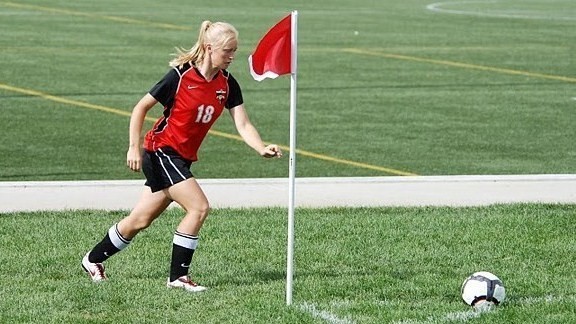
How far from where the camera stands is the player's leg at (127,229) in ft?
29.2

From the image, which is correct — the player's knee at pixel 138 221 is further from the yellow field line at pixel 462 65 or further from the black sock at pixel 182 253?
the yellow field line at pixel 462 65

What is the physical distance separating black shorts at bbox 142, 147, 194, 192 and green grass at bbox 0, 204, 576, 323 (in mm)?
634

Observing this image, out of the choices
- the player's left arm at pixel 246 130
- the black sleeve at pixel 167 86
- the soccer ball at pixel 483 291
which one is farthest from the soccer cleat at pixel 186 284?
the soccer ball at pixel 483 291

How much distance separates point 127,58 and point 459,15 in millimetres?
14247

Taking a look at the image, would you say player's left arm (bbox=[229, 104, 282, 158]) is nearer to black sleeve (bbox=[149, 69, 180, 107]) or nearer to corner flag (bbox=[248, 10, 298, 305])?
black sleeve (bbox=[149, 69, 180, 107])

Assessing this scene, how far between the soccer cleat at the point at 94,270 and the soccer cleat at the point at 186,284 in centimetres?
50

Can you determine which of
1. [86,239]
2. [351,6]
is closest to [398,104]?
[86,239]

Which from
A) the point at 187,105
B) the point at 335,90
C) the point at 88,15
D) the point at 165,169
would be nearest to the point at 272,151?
the point at 187,105

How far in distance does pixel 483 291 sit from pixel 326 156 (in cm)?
783

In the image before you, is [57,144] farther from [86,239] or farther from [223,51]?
[223,51]

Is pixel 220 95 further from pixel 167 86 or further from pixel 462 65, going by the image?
pixel 462 65

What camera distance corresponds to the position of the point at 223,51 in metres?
8.45

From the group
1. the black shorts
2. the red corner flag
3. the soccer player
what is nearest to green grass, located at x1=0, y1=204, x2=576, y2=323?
the soccer player

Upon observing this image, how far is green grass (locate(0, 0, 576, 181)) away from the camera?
15.6 meters
